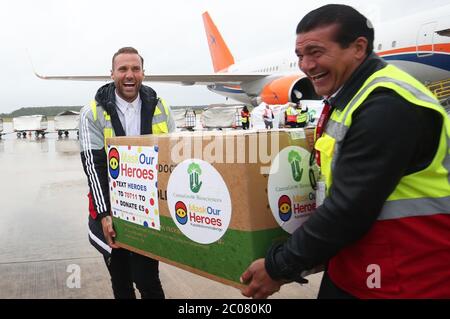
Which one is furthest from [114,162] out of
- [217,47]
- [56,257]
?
[217,47]

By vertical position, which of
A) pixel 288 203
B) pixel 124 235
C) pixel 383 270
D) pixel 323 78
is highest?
pixel 323 78

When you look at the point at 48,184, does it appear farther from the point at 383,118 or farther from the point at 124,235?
the point at 383,118

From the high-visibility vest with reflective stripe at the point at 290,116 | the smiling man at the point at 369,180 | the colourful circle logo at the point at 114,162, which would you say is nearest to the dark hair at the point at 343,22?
the smiling man at the point at 369,180

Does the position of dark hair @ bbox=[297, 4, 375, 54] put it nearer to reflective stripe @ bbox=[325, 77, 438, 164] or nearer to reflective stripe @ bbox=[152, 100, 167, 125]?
reflective stripe @ bbox=[325, 77, 438, 164]

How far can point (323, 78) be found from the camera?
1370mm

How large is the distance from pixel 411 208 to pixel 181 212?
783 mm

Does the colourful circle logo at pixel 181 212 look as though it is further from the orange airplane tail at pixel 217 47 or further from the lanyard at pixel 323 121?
the orange airplane tail at pixel 217 47

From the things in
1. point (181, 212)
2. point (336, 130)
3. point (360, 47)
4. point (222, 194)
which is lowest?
point (181, 212)

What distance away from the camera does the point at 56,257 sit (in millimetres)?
3975

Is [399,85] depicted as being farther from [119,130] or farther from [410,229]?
[119,130]

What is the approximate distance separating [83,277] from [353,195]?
2.88 meters

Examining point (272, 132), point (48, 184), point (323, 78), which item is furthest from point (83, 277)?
point (48, 184)

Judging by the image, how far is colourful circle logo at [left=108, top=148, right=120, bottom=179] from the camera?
189cm

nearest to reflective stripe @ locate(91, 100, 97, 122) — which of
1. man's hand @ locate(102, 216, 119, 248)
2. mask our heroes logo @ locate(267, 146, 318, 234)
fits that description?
man's hand @ locate(102, 216, 119, 248)
